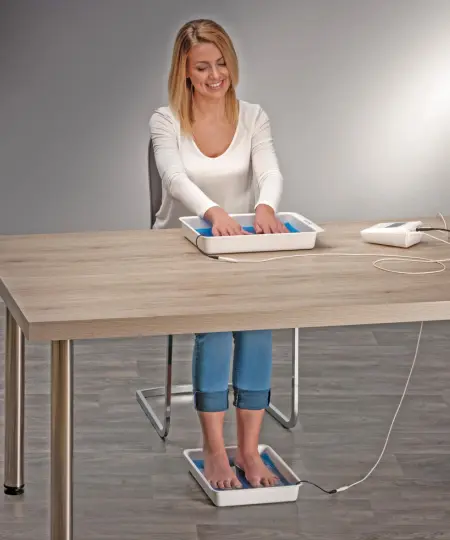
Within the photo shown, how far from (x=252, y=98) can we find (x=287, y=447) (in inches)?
90.9

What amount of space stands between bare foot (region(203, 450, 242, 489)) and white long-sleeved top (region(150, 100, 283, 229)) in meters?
0.73

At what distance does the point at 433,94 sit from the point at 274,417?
229 centimetres

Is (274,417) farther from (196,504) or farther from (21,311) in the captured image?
(21,311)

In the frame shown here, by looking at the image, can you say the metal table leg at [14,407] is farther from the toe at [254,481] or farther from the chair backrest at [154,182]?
the chair backrest at [154,182]

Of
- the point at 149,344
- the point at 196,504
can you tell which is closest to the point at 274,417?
the point at 196,504

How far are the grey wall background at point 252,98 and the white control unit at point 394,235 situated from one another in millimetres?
2408

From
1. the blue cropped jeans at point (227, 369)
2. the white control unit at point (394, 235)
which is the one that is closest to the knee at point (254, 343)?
the blue cropped jeans at point (227, 369)

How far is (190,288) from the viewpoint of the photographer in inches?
94.3

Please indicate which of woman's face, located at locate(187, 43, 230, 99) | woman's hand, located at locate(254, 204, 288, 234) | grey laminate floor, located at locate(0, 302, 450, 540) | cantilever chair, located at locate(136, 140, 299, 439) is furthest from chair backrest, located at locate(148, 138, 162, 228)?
grey laminate floor, located at locate(0, 302, 450, 540)

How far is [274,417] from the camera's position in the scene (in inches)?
140

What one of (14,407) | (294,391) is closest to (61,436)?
(14,407)

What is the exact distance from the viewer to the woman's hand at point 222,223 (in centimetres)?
283

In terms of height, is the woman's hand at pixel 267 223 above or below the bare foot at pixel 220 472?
above

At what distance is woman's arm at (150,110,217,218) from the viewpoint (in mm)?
3094
